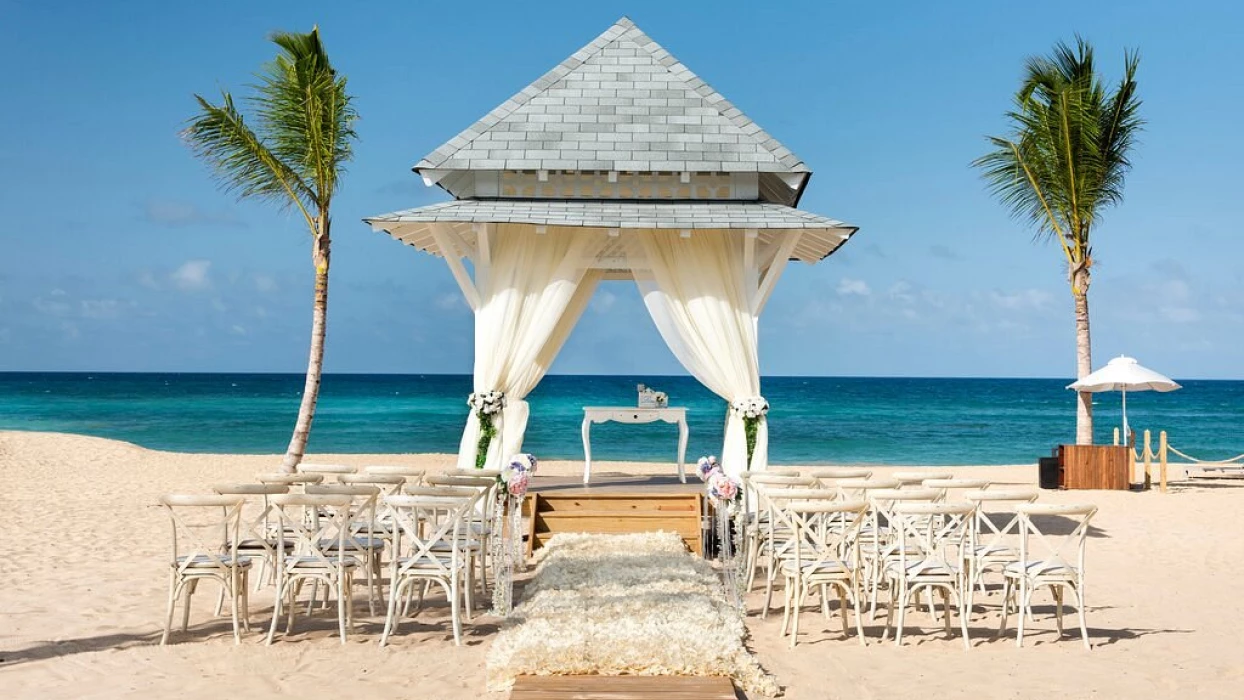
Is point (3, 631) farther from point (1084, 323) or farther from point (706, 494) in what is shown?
point (1084, 323)

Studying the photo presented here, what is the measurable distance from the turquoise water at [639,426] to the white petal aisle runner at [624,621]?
748 inches

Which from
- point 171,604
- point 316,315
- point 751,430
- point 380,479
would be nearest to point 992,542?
point 751,430

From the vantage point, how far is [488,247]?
966cm

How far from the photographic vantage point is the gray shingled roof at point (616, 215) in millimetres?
9164

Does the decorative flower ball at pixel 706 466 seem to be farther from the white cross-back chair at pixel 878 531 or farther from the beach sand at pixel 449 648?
the beach sand at pixel 449 648

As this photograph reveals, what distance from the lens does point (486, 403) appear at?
9.48 m

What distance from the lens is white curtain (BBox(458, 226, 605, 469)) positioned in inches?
377

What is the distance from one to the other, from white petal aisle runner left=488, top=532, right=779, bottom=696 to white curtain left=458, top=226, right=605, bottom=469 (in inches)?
54.2

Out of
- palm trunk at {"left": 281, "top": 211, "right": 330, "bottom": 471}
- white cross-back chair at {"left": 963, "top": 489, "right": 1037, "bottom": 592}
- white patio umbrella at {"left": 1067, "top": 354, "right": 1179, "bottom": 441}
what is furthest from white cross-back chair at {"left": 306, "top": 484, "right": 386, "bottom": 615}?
white patio umbrella at {"left": 1067, "top": 354, "right": 1179, "bottom": 441}

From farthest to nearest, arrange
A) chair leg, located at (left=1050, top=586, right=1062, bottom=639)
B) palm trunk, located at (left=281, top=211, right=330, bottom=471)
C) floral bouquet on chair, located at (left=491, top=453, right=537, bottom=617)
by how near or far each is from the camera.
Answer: palm trunk, located at (left=281, top=211, right=330, bottom=471)
floral bouquet on chair, located at (left=491, top=453, right=537, bottom=617)
chair leg, located at (left=1050, top=586, right=1062, bottom=639)

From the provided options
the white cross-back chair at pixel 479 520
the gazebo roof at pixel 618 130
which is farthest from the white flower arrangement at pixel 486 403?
the gazebo roof at pixel 618 130

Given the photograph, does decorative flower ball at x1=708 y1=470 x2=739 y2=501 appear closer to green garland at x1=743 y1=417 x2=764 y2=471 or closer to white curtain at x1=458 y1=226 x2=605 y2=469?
green garland at x1=743 y1=417 x2=764 y2=471

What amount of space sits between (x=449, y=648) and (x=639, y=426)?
3330 cm

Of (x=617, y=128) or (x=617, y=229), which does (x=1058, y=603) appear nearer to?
(x=617, y=229)
